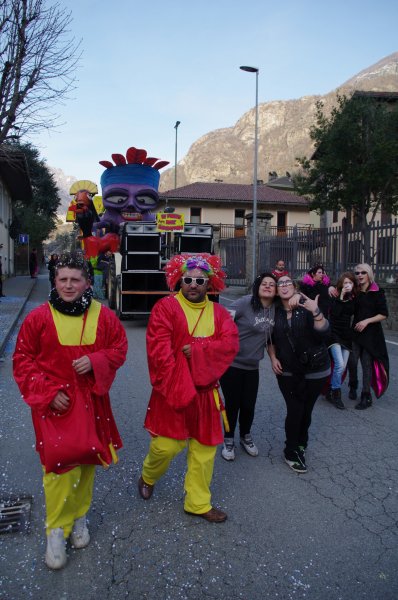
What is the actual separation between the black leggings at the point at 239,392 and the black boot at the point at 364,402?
1.81 m

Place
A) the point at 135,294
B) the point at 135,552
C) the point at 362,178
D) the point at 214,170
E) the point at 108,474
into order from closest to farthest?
the point at 135,552, the point at 108,474, the point at 135,294, the point at 362,178, the point at 214,170

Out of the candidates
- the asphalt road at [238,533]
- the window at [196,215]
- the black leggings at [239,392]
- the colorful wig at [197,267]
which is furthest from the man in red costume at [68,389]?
the window at [196,215]

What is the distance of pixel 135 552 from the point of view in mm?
2682

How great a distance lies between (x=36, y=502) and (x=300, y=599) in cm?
177

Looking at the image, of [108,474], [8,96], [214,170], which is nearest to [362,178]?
[8,96]

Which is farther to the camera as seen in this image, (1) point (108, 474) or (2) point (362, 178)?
(2) point (362, 178)

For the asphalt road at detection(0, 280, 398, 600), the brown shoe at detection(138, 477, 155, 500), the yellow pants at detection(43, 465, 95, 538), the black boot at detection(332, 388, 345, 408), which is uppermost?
the yellow pants at detection(43, 465, 95, 538)

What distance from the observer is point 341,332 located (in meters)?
5.43

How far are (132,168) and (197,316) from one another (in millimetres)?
11062

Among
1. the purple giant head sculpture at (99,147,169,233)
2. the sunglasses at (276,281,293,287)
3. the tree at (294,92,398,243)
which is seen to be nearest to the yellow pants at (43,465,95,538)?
the sunglasses at (276,281,293,287)

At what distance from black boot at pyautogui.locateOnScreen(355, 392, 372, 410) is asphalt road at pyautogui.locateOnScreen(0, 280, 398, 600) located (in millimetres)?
824

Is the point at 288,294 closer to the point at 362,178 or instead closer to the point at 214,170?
the point at 362,178

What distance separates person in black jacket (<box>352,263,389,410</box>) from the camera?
5.30 meters

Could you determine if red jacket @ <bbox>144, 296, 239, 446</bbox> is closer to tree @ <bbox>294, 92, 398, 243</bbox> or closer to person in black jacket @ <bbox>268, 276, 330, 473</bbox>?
person in black jacket @ <bbox>268, 276, 330, 473</bbox>
